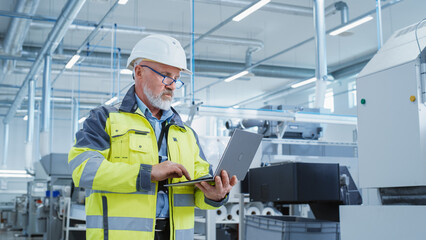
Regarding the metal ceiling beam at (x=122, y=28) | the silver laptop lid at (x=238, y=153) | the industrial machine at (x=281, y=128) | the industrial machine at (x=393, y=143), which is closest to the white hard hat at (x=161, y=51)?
Result: the silver laptop lid at (x=238, y=153)

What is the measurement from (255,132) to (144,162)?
0.91m

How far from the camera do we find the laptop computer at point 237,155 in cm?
170

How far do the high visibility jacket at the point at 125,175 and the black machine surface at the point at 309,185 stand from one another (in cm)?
135

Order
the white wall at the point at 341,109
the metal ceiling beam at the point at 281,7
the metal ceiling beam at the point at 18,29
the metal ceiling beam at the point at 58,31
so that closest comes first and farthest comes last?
the metal ceiling beam at the point at 58,31
the metal ceiling beam at the point at 18,29
the metal ceiling beam at the point at 281,7
the white wall at the point at 341,109

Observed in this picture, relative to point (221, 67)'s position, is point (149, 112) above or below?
below

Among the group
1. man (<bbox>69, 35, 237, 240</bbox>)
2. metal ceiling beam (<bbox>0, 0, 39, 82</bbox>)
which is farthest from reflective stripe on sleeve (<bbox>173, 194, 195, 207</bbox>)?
metal ceiling beam (<bbox>0, 0, 39, 82</bbox>)

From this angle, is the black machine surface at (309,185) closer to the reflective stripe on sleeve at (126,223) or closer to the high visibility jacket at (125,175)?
the high visibility jacket at (125,175)

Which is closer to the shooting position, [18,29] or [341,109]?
[18,29]

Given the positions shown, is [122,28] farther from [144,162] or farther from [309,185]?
[144,162]

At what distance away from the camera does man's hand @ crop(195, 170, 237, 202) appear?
172 centimetres

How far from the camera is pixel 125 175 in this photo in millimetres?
1647

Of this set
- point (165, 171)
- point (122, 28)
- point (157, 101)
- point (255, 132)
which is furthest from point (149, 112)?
point (122, 28)

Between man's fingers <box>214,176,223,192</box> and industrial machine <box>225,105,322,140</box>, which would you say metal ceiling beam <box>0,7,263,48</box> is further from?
man's fingers <box>214,176,223,192</box>

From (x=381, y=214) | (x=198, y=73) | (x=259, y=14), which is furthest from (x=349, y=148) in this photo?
(x=198, y=73)
